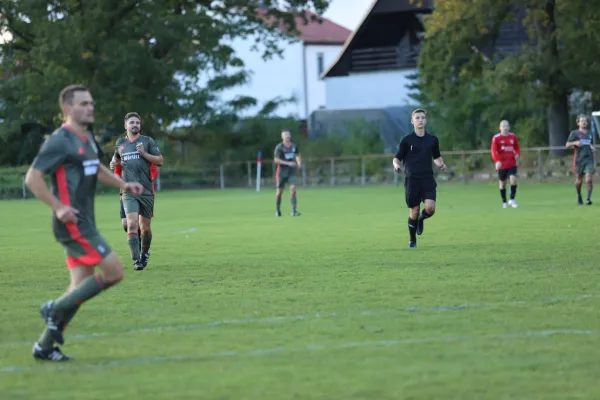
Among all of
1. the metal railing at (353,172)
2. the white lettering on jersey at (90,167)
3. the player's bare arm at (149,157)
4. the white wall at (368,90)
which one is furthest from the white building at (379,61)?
the white lettering on jersey at (90,167)

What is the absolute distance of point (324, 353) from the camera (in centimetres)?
782

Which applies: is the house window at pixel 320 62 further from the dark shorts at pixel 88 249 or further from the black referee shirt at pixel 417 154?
the dark shorts at pixel 88 249

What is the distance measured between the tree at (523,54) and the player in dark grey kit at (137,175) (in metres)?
28.2

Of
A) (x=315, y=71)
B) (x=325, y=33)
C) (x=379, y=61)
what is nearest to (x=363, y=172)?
(x=379, y=61)

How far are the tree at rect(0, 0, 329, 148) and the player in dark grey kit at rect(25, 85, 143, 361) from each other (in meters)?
43.5

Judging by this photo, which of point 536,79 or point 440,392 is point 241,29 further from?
point 440,392

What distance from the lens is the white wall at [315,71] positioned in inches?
3521

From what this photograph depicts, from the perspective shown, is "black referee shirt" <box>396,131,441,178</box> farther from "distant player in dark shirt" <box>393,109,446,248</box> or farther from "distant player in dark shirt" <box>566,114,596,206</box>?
"distant player in dark shirt" <box>566,114,596,206</box>

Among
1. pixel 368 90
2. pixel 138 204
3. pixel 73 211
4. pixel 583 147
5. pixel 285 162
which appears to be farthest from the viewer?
pixel 368 90

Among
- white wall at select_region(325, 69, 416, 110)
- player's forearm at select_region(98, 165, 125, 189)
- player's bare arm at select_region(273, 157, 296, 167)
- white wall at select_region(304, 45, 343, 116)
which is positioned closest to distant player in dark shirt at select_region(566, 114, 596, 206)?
player's bare arm at select_region(273, 157, 296, 167)

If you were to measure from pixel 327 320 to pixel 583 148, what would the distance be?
17.9m

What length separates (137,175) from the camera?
14.6 m

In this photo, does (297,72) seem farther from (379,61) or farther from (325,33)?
(379,61)

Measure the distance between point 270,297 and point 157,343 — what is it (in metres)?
2.67
